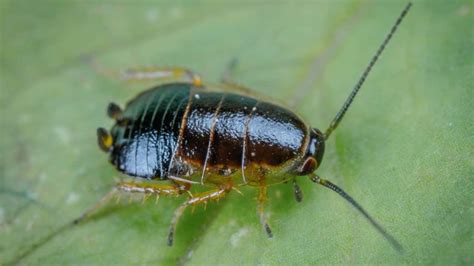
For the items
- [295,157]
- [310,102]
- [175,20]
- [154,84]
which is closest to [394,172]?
[295,157]

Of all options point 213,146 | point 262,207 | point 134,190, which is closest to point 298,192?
point 262,207

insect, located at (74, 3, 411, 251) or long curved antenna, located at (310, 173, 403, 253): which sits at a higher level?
insect, located at (74, 3, 411, 251)

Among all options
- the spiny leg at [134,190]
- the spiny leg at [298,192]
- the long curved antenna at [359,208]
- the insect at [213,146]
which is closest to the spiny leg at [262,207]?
the insect at [213,146]

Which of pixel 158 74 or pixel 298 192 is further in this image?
pixel 158 74

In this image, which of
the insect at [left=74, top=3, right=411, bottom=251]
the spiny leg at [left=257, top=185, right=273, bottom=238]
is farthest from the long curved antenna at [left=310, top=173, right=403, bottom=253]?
the spiny leg at [left=257, top=185, right=273, bottom=238]

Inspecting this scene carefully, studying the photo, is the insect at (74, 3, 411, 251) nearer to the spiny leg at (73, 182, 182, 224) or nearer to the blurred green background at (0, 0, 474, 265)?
the spiny leg at (73, 182, 182, 224)

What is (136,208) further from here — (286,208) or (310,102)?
(310,102)

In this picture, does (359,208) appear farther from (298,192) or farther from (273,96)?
(273,96)

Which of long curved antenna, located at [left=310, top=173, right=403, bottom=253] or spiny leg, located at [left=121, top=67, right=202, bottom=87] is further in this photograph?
spiny leg, located at [left=121, top=67, right=202, bottom=87]

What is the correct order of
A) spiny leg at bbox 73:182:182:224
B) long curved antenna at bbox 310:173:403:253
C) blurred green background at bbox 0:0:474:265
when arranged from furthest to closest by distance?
spiny leg at bbox 73:182:182:224, blurred green background at bbox 0:0:474:265, long curved antenna at bbox 310:173:403:253
